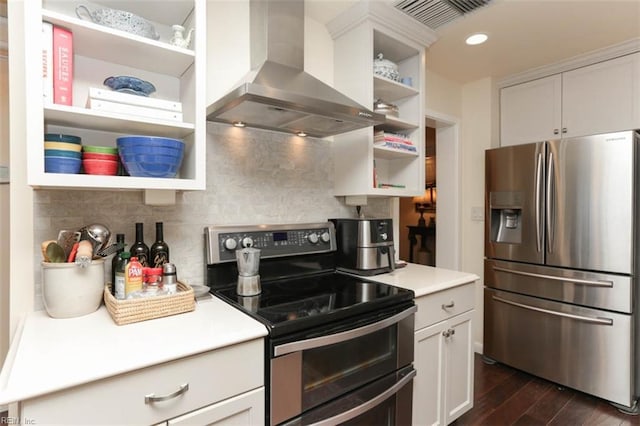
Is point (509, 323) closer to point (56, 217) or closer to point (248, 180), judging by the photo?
point (248, 180)

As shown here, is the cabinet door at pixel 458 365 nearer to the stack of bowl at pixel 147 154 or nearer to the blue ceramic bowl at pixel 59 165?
the stack of bowl at pixel 147 154

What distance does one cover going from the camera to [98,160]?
1.14 metres

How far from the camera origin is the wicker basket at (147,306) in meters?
1.08

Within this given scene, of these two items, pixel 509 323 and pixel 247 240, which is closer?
pixel 247 240

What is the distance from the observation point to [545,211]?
238 cm

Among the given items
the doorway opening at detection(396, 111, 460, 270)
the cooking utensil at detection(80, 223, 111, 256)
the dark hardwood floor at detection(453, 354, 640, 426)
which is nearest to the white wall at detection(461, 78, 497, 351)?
the doorway opening at detection(396, 111, 460, 270)

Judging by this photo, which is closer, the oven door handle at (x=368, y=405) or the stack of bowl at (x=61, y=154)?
the stack of bowl at (x=61, y=154)

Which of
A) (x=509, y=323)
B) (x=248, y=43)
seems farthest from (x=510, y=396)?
(x=248, y=43)

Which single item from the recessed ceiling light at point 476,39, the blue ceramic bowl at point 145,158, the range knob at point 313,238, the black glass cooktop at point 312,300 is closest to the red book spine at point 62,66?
the blue ceramic bowl at point 145,158

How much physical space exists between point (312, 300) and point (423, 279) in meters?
0.73

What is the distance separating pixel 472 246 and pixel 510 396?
47.4 inches

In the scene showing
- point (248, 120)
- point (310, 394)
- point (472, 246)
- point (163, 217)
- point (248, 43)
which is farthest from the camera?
point (472, 246)

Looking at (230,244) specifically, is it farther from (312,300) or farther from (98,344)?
(98,344)

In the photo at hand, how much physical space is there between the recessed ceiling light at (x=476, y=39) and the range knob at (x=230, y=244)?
202 cm
